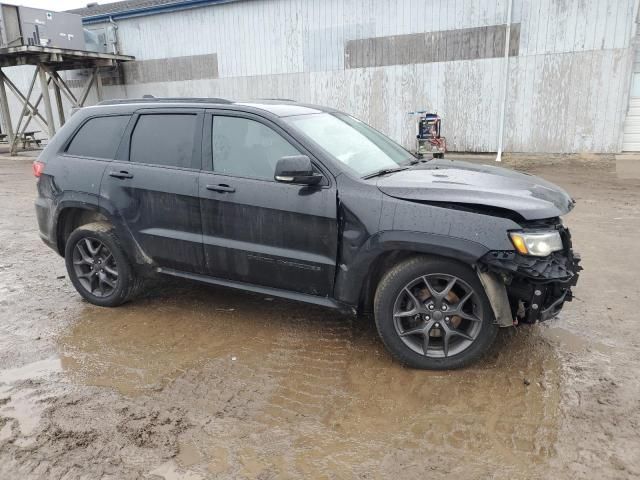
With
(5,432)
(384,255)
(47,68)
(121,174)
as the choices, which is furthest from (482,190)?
(47,68)

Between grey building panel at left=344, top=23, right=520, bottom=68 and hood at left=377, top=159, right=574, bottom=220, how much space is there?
35.5 ft

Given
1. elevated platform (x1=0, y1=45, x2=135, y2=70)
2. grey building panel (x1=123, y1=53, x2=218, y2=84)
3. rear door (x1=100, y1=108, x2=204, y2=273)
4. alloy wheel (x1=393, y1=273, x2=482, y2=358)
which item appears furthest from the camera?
grey building panel (x1=123, y1=53, x2=218, y2=84)

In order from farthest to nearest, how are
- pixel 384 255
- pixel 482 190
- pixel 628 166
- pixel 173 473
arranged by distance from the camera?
pixel 628 166
pixel 384 255
pixel 482 190
pixel 173 473

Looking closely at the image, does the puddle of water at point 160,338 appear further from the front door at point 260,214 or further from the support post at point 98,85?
the support post at point 98,85

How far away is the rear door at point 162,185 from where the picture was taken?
4.05m

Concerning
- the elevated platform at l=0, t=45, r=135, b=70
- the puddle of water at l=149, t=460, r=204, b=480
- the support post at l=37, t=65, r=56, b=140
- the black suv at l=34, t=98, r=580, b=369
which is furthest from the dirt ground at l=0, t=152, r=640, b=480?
the support post at l=37, t=65, r=56, b=140

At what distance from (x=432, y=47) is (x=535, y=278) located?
12401 mm

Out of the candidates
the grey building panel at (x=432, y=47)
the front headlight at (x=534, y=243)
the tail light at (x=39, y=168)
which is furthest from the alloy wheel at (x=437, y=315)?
the grey building panel at (x=432, y=47)

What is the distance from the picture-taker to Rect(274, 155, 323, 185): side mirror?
3402 mm

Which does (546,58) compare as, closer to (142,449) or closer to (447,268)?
(447,268)

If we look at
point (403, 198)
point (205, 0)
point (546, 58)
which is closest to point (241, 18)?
point (205, 0)

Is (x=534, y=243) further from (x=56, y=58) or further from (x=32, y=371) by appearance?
(x=56, y=58)

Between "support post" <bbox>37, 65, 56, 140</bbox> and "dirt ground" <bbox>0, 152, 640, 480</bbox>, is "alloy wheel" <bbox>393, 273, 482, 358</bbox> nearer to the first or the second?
"dirt ground" <bbox>0, 152, 640, 480</bbox>

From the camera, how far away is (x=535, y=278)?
3.05 meters
